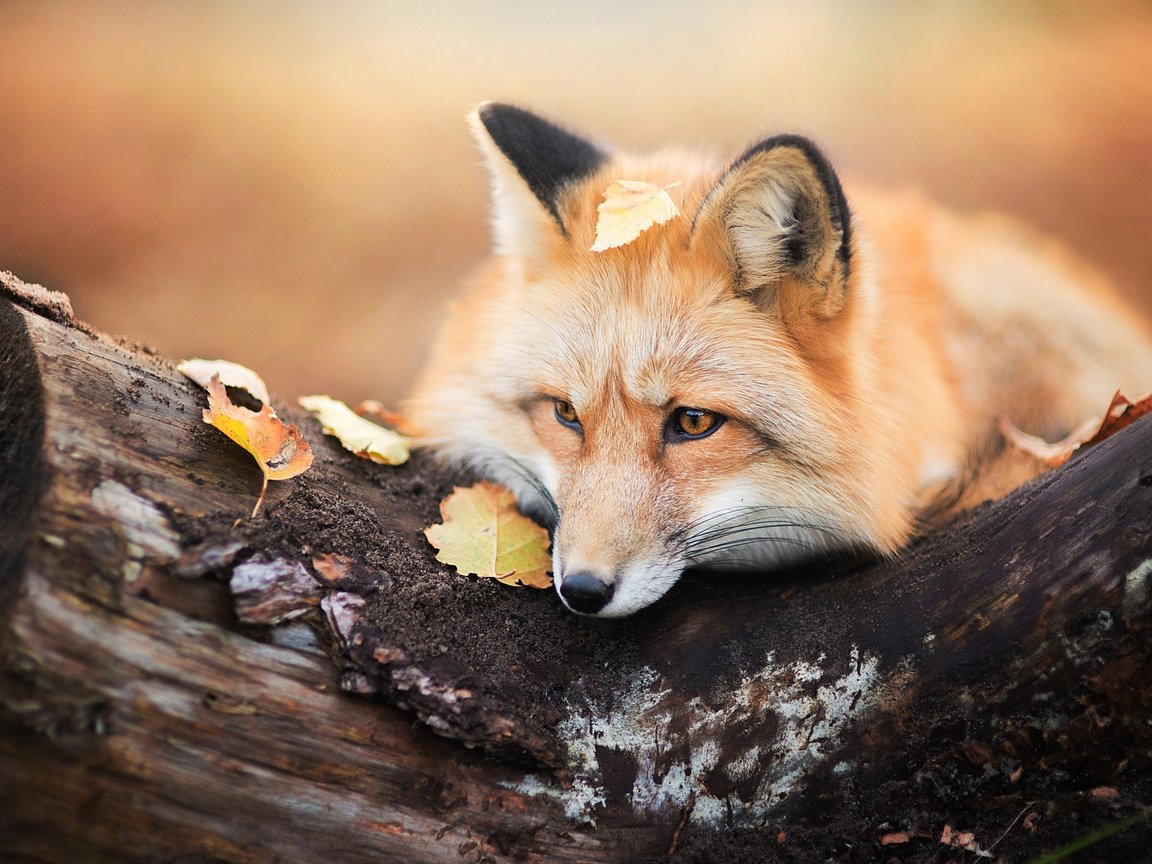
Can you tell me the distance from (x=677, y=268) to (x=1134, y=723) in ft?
5.77

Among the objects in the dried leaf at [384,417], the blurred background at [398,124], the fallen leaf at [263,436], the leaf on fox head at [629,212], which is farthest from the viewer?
the blurred background at [398,124]

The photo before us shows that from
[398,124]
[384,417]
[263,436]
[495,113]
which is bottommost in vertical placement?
[398,124]

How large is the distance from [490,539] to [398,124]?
21.3 feet

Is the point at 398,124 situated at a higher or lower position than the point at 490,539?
lower

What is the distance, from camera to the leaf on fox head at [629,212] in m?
2.61

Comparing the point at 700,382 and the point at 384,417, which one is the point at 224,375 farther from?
the point at 700,382

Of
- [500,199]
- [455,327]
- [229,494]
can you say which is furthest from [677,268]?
[229,494]

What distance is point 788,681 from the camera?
6.84 feet

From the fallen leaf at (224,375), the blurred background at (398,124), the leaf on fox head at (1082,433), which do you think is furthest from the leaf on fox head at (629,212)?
the blurred background at (398,124)

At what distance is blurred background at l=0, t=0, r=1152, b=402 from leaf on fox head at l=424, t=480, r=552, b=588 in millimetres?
4105

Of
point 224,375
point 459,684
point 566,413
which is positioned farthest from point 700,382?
point 224,375

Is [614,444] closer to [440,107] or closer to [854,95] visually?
[440,107]

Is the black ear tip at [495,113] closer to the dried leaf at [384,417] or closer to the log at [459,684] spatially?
the dried leaf at [384,417]

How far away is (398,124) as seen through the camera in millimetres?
7867
